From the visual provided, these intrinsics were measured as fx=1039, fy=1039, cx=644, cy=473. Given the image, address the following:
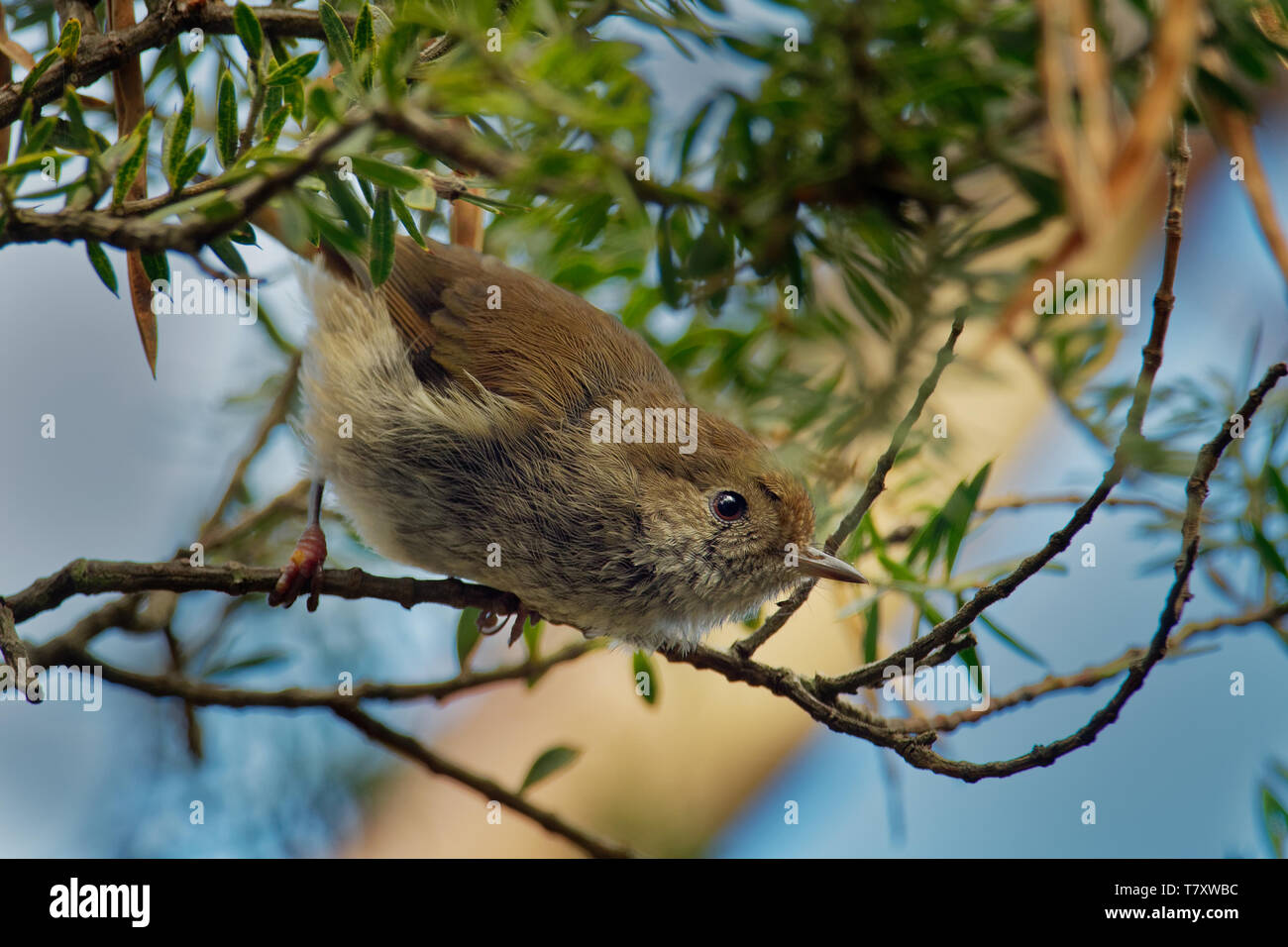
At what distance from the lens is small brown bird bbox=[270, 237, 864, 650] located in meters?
2.40

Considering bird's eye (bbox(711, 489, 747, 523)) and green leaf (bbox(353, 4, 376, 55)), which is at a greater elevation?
green leaf (bbox(353, 4, 376, 55))

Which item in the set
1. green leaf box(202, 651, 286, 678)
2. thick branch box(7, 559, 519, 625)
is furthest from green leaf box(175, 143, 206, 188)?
green leaf box(202, 651, 286, 678)

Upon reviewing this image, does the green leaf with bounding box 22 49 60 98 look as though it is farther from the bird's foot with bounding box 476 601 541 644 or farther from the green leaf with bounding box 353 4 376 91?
the bird's foot with bounding box 476 601 541 644

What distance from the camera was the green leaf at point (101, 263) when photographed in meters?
Answer: 1.37

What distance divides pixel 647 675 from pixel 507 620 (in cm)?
47

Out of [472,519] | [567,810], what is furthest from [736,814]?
[472,519]

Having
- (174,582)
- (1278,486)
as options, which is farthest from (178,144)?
(1278,486)

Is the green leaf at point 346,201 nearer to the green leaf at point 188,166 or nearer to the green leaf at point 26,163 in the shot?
the green leaf at point 188,166

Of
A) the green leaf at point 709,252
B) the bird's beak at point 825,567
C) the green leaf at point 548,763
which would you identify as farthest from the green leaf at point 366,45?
the green leaf at point 548,763

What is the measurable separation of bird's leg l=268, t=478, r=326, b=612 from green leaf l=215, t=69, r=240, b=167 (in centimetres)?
91

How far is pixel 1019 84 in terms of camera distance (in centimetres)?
178

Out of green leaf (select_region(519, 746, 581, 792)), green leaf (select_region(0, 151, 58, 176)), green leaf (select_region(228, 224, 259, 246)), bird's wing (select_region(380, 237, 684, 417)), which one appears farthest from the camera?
bird's wing (select_region(380, 237, 684, 417))

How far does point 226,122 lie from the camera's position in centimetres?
148

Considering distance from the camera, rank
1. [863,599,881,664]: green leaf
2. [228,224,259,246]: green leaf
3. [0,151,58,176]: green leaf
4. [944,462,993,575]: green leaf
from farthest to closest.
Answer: [863,599,881,664]: green leaf < [944,462,993,575]: green leaf < [228,224,259,246]: green leaf < [0,151,58,176]: green leaf
